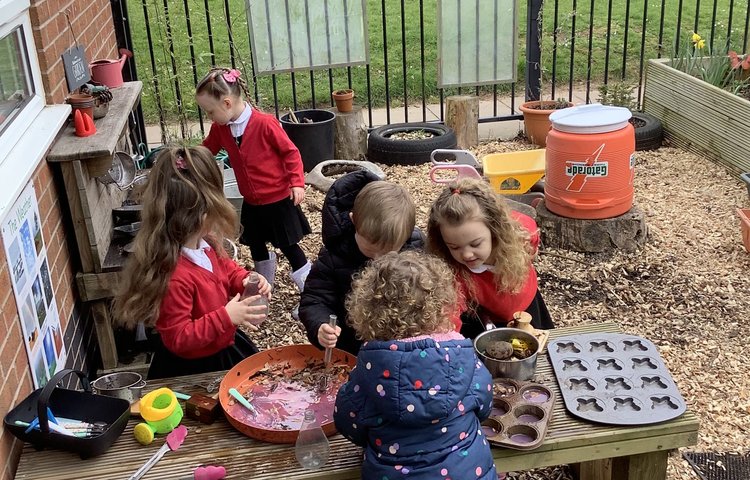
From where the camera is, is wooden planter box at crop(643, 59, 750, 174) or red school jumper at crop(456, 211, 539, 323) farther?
wooden planter box at crop(643, 59, 750, 174)

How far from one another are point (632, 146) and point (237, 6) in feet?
30.6

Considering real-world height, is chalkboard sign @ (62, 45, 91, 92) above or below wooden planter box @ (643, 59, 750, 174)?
above

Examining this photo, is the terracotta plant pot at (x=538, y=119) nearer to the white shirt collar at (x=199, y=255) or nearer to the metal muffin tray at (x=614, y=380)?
the metal muffin tray at (x=614, y=380)

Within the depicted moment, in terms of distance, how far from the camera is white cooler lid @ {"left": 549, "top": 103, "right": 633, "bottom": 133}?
4684 mm

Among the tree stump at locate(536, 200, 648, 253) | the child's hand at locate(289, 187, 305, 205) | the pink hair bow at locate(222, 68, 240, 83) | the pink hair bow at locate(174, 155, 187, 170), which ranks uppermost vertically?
the pink hair bow at locate(222, 68, 240, 83)

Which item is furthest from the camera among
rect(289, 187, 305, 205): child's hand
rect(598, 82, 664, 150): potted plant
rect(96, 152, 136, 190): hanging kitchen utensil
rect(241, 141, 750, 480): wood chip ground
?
rect(598, 82, 664, 150): potted plant

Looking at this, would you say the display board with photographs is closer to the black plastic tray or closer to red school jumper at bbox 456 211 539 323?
the black plastic tray

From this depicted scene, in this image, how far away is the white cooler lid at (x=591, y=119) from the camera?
468 centimetres

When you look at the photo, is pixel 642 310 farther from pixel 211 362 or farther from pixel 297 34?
pixel 297 34

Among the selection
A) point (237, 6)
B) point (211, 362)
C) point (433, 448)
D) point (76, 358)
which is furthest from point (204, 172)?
point (237, 6)

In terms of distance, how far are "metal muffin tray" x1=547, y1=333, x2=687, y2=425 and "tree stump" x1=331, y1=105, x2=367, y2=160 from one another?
4279 mm

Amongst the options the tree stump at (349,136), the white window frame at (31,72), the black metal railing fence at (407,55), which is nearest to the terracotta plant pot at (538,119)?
the black metal railing fence at (407,55)

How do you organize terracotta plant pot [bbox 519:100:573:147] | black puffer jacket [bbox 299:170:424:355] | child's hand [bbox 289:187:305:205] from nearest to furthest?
black puffer jacket [bbox 299:170:424:355], child's hand [bbox 289:187:305:205], terracotta plant pot [bbox 519:100:573:147]

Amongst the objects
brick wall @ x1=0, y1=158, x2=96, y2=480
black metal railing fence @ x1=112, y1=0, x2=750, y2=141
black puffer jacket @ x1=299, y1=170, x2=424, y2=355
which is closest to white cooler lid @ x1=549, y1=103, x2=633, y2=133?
black puffer jacket @ x1=299, y1=170, x2=424, y2=355
